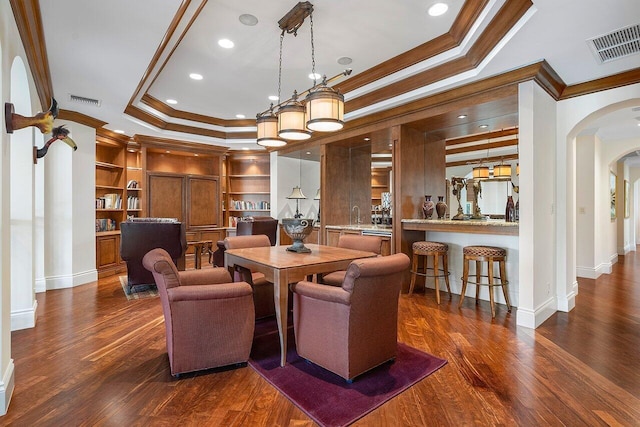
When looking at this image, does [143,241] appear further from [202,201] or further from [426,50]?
[426,50]

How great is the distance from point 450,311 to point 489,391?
1655 mm

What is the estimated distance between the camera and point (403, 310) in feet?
12.2

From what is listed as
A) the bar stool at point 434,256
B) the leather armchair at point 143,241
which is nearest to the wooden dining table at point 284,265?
the bar stool at point 434,256

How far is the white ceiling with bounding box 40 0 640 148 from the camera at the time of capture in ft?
7.76

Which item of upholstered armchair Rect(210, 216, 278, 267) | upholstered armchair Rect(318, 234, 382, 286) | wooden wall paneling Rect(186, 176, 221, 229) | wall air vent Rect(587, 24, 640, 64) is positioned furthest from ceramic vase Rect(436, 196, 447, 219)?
wooden wall paneling Rect(186, 176, 221, 229)

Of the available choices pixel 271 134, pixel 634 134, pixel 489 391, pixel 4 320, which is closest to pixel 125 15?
pixel 271 134

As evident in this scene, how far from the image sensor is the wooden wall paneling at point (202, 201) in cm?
699

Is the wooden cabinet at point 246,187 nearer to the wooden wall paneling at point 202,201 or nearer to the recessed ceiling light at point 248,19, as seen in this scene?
the wooden wall paneling at point 202,201

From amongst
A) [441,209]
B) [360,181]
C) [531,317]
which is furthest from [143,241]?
[531,317]

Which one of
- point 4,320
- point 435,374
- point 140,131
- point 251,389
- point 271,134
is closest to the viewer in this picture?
point 4,320

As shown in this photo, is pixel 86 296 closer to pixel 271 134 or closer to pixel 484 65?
pixel 271 134

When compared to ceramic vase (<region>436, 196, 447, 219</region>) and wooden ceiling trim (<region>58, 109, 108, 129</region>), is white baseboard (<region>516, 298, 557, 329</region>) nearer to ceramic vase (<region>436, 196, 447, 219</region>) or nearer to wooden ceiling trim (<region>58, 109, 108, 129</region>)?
ceramic vase (<region>436, 196, 447, 219</region>)

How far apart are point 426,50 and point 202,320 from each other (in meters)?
3.26

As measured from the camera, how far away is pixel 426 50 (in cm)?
339
